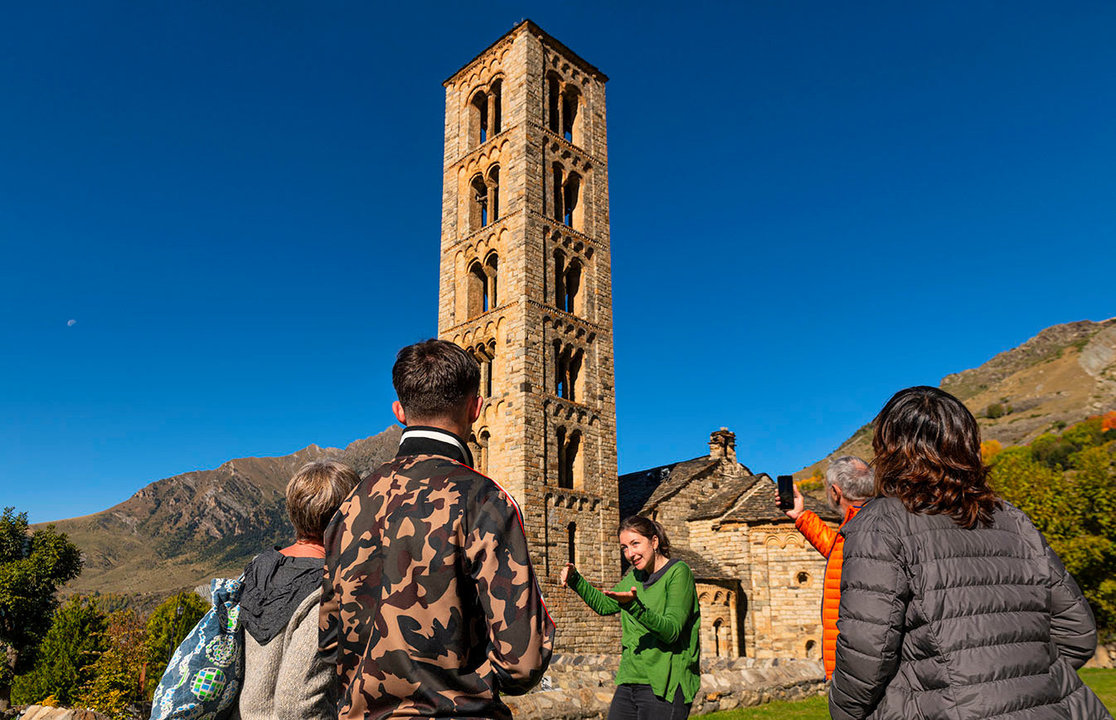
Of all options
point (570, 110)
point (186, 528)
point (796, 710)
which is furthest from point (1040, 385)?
point (186, 528)

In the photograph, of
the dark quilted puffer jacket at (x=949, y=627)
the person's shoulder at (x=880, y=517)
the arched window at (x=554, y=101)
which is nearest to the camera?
the dark quilted puffer jacket at (x=949, y=627)

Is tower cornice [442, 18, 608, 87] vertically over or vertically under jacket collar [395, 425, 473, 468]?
over

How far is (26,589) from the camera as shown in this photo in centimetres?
3309

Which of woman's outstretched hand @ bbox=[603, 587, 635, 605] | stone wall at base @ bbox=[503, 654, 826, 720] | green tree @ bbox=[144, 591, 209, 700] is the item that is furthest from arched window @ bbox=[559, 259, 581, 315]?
woman's outstretched hand @ bbox=[603, 587, 635, 605]

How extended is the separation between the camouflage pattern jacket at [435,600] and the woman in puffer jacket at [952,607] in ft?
3.71

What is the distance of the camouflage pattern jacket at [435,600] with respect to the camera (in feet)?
7.13

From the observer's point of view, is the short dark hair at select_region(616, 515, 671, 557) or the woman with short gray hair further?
the short dark hair at select_region(616, 515, 671, 557)

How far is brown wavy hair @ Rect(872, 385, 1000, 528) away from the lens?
98.3 inches

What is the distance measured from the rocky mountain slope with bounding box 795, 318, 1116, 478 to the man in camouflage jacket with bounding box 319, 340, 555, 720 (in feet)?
306

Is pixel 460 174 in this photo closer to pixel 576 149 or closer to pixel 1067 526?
pixel 576 149

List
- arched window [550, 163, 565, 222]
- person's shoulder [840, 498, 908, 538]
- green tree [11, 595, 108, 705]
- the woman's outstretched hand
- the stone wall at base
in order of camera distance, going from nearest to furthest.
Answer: person's shoulder [840, 498, 908, 538]
the woman's outstretched hand
the stone wall at base
green tree [11, 595, 108, 705]
arched window [550, 163, 565, 222]

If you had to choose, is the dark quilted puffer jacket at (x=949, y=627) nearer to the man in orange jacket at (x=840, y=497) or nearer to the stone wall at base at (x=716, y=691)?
the man in orange jacket at (x=840, y=497)

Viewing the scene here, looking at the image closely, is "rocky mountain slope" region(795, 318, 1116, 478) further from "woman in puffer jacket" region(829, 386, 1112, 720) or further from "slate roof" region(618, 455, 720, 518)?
"woman in puffer jacket" region(829, 386, 1112, 720)

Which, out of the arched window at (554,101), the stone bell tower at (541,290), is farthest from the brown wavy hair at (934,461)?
the arched window at (554,101)
